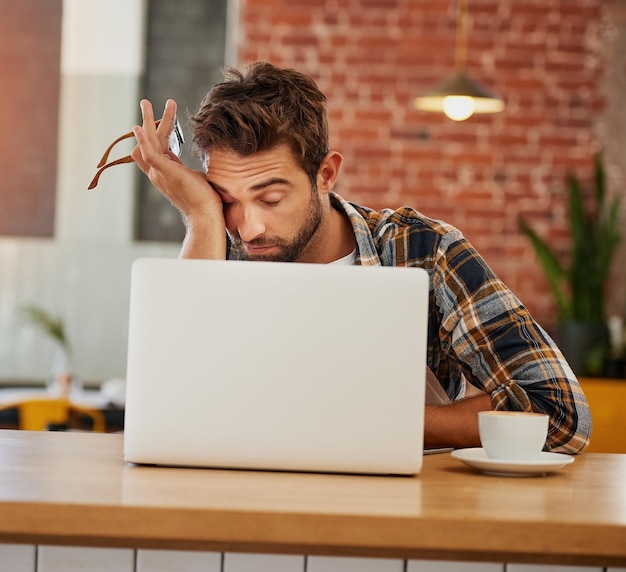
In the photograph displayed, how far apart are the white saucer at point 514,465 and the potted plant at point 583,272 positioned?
366 centimetres

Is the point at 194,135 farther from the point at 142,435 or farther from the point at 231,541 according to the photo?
the point at 231,541

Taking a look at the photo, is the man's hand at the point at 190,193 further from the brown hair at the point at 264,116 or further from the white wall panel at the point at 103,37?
the white wall panel at the point at 103,37

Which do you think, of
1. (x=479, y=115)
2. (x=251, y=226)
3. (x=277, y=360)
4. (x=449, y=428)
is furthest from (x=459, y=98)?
(x=277, y=360)

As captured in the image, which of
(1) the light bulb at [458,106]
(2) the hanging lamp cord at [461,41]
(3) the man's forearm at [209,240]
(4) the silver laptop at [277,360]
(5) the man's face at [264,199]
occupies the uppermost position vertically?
(2) the hanging lamp cord at [461,41]

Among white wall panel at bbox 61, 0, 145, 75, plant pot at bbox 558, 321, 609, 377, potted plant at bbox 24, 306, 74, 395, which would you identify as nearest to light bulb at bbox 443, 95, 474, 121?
plant pot at bbox 558, 321, 609, 377

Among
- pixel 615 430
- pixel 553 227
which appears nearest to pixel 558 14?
pixel 553 227

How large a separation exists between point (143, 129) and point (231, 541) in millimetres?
999

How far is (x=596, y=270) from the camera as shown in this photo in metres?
5.06

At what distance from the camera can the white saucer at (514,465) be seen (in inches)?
51.8

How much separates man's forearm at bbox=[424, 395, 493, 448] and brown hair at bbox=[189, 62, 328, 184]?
0.60 meters

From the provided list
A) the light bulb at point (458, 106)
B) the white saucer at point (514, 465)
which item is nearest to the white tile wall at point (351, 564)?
the white saucer at point (514, 465)

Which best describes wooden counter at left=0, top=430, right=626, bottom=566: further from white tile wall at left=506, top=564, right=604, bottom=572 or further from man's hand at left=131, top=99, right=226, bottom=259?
man's hand at left=131, top=99, right=226, bottom=259

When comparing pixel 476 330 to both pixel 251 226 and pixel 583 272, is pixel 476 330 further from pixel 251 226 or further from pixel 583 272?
pixel 583 272

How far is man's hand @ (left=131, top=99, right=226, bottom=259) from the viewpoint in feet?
6.19
